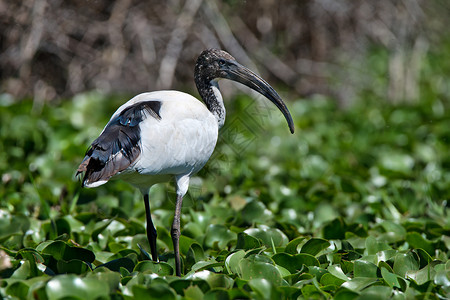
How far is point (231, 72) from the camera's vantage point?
3.67 meters

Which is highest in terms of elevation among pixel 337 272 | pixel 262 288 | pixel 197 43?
pixel 197 43

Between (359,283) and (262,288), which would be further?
(359,283)

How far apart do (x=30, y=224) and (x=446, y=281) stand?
7.61ft

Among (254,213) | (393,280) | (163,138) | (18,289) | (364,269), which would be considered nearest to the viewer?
(18,289)

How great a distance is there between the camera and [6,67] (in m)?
7.09

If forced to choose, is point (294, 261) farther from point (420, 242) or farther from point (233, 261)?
point (420, 242)

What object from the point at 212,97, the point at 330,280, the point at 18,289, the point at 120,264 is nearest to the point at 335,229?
the point at 330,280

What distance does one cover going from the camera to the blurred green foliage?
278 centimetres

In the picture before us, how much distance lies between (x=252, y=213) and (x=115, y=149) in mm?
1382

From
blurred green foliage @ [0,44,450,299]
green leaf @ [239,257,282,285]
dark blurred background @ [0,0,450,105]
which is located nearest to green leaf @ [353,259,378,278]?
blurred green foliage @ [0,44,450,299]

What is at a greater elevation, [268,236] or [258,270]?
[258,270]

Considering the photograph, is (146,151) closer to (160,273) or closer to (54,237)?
(160,273)

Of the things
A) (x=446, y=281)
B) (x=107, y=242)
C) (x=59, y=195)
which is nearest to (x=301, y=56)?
(x=59, y=195)

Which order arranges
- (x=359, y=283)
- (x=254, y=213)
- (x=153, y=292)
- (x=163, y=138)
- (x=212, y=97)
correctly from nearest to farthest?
(x=153, y=292) < (x=359, y=283) < (x=163, y=138) < (x=212, y=97) < (x=254, y=213)
